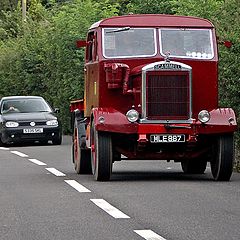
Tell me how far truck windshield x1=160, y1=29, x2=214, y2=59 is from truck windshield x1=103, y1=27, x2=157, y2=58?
0.66ft

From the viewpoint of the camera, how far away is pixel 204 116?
55.9ft

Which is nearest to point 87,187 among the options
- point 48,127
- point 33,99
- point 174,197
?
point 174,197

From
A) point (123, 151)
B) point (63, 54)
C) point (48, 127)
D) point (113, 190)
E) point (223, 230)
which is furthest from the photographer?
point (63, 54)

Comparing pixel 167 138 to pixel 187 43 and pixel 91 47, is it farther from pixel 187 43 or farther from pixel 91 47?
pixel 91 47

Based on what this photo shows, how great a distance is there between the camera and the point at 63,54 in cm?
3775

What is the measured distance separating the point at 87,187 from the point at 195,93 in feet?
8.64

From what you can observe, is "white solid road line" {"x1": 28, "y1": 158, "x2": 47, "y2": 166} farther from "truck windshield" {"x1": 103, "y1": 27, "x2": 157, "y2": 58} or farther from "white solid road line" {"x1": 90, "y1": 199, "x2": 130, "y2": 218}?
"white solid road line" {"x1": 90, "y1": 199, "x2": 130, "y2": 218}

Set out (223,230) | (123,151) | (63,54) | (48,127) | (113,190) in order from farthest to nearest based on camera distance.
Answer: (63,54), (48,127), (123,151), (113,190), (223,230)

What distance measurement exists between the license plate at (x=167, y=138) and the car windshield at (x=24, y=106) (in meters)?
16.3

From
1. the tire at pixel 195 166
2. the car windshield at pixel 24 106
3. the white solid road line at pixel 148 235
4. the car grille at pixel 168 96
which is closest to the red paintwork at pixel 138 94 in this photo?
the car grille at pixel 168 96

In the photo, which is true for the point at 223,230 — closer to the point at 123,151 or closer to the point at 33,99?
the point at 123,151

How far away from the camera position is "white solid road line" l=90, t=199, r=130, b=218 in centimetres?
1239

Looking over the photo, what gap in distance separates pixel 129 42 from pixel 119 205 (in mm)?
5270

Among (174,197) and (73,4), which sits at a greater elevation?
(73,4)
